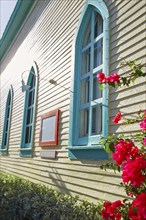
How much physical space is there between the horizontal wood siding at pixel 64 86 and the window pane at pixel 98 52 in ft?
1.89

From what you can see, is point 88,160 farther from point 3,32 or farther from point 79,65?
point 3,32

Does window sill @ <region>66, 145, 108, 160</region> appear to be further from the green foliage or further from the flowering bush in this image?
the flowering bush

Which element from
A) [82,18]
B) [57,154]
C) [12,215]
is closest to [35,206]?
[12,215]

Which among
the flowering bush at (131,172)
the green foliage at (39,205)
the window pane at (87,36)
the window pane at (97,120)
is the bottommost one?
the green foliage at (39,205)

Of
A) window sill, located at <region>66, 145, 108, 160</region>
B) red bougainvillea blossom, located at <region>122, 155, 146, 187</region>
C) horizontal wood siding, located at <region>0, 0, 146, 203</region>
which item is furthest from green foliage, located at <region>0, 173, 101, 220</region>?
red bougainvillea blossom, located at <region>122, 155, 146, 187</region>

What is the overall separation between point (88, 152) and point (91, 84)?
4.47 ft

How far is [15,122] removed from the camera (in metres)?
10.6

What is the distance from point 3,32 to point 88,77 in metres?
9.52

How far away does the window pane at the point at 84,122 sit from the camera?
5.22m

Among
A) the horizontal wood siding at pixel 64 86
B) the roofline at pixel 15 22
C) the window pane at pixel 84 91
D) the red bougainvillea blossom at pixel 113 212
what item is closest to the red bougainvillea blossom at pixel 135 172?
the red bougainvillea blossom at pixel 113 212

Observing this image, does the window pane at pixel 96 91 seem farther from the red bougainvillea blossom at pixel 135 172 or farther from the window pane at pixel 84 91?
the red bougainvillea blossom at pixel 135 172

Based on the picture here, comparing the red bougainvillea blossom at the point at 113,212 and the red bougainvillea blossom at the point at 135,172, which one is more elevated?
the red bougainvillea blossom at the point at 135,172

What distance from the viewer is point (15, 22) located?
11.9 m

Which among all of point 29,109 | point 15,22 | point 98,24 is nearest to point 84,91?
point 98,24
